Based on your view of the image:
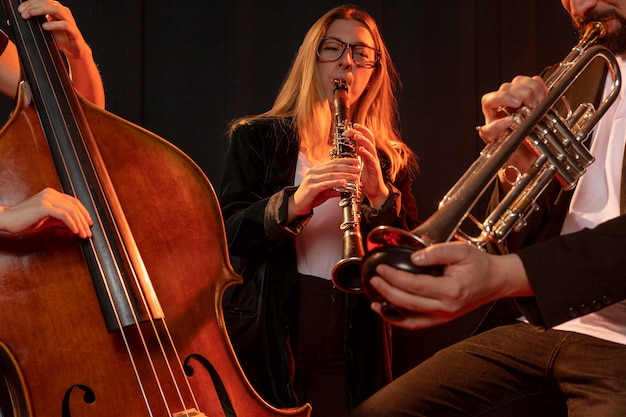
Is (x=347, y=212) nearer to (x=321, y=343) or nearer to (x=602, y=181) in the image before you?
(x=321, y=343)

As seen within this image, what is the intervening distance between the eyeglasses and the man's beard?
0.77m

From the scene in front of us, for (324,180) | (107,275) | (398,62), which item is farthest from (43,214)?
(398,62)

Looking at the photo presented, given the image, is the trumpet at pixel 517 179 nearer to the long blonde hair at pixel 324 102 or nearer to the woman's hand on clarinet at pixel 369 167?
the woman's hand on clarinet at pixel 369 167

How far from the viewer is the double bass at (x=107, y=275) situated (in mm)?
1258

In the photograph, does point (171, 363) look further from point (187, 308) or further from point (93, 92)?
point (93, 92)

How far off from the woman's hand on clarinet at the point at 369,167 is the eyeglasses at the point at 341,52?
1.04 ft

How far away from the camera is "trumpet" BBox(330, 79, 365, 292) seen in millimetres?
1582

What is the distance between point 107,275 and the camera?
131 cm

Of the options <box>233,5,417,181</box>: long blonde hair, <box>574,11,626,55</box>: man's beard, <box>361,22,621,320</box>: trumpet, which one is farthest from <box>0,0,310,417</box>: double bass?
<box>574,11,626,55</box>: man's beard

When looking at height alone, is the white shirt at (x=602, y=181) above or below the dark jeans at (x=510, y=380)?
above

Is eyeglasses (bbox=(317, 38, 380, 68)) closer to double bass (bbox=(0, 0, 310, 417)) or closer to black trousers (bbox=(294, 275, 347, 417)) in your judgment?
black trousers (bbox=(294, 275, 347, 417))

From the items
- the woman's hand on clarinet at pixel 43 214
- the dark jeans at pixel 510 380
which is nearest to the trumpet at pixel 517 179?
the dark jeans at pixel 510 380

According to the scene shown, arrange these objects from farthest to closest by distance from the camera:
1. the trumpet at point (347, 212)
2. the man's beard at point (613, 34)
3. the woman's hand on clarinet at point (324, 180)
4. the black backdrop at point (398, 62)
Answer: the black backdrop at point (398, 62)
the woman's hand on clarinet at point (324, 180)
the man's beard at point (613, 34)
the trumpet at point (347, 212)

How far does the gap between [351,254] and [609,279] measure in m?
0.60
